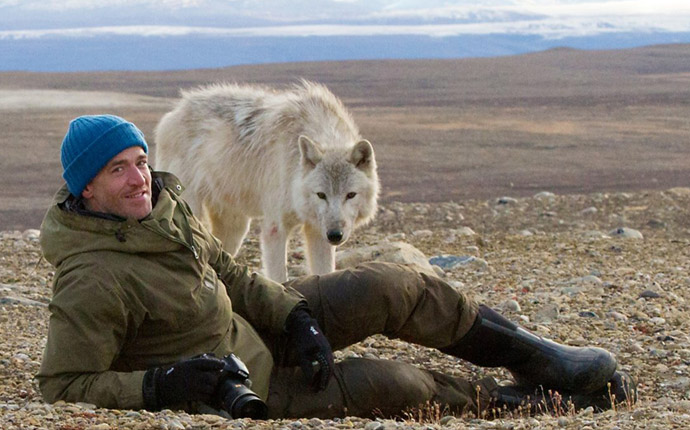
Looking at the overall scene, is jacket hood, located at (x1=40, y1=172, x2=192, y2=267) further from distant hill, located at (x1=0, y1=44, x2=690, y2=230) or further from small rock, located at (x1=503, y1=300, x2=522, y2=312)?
distant hill, located at (x1=0, y1=44, x2=690, y2=230)

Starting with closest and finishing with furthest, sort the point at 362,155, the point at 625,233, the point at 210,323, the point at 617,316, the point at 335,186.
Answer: the point at 210,323 < the point at 617,316 < the point at 335,186 < the point at 362,155 < the point at 625,233

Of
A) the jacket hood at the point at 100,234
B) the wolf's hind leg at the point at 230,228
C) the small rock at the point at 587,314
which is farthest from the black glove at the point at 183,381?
the wolf's hind leg at the point at 230,228

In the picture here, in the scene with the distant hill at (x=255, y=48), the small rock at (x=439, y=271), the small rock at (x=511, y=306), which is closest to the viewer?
the small rock at (x=511, y=306)

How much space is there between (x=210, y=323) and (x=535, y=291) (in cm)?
457

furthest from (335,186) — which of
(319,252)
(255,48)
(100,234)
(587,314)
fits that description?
(255,48)

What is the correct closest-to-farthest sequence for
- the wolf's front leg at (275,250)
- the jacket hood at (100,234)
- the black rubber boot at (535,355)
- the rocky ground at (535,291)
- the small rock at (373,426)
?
the jacket hood at (100,234), the small rock at (373,426), the rocky ground at (535,291), the black rubber boot at (535,355), the wolf's front leg at (275,250)

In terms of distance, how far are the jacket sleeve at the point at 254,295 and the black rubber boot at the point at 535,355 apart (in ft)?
3.22

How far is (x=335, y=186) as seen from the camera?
7.76m

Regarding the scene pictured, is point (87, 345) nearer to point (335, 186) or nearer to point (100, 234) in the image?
point (100, 234)

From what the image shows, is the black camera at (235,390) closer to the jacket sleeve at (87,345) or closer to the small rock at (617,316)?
→ the jacket sleeve at (87,345)

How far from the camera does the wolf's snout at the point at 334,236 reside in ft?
24.9

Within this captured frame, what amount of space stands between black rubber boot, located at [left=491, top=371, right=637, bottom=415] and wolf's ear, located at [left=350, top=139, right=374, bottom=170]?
3.17 metres

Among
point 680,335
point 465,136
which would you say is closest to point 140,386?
point 680,335

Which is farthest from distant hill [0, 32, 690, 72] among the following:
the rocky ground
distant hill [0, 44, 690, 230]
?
the rocky ground
